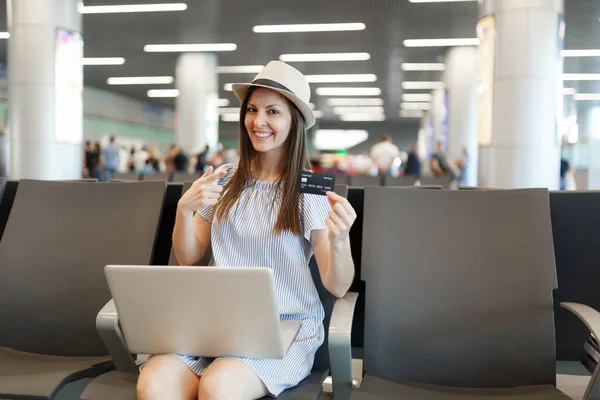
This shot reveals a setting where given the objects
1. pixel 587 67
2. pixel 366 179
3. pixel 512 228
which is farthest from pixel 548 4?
pixel 587 67

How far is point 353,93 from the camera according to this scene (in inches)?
982

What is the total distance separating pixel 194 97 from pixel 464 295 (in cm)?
1448

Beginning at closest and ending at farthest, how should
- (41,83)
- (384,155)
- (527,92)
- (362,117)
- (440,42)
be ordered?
(527,92), (41,83), (384,155), (440,42), (362,117)

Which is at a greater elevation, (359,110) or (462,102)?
(359,110)

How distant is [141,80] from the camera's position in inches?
858

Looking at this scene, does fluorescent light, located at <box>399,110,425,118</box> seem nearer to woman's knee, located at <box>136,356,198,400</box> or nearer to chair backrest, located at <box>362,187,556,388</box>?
chair backrest, located at <box>362,187,556,388</box>

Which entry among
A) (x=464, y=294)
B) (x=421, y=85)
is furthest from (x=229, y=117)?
(x=464, y=294)

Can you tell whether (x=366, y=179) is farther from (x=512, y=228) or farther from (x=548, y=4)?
(x=512, y=228)

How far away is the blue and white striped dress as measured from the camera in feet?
6.36

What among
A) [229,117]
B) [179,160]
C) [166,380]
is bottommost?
[166,380]

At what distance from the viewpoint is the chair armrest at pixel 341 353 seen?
174 centimetres

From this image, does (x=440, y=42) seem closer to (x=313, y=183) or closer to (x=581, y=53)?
(x=581, y=53)

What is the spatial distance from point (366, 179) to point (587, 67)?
13742 mm

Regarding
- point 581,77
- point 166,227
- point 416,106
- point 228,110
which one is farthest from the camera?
point 228,110
